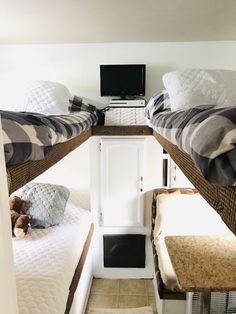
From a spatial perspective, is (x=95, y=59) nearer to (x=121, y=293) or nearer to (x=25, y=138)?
(x=25, y=138)

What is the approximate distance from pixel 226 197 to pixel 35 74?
7.94ft

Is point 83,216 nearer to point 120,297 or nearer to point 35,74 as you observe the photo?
point 120,297

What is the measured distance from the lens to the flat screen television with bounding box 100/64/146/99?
238 centimetres

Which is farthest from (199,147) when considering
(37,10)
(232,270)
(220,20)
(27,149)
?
(220,20)

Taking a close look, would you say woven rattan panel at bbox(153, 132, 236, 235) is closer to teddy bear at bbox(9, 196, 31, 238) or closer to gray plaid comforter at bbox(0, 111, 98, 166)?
gray plaid comforter at bbox(0, 111, 98, 166)

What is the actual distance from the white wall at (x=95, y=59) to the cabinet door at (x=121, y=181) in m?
0.52

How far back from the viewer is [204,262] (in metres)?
1.56

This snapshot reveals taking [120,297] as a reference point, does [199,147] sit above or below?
above

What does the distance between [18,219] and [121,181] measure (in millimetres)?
1010

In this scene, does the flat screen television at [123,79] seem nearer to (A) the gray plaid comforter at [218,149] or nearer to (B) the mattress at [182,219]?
(B) the mattress at [182,219]

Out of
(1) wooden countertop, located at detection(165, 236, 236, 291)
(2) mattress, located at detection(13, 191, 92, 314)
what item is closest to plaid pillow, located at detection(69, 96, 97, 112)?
(2) mattress, located at detection(13, 191, 92, 314)

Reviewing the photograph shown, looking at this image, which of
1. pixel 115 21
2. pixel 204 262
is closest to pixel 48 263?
pixel 204 262

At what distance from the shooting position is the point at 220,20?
1822 millimetres

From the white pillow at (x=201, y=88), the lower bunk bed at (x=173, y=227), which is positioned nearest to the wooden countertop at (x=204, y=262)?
the lower bunk bed at (x=173, y=227)
